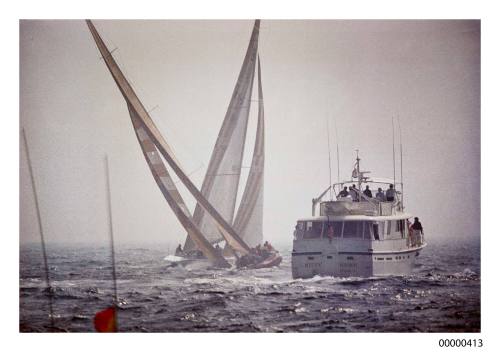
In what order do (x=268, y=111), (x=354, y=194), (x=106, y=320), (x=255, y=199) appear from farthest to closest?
(x=354, y=194)
(x=255, y=199)
(x=268, y=111)
(x=106, y=320)

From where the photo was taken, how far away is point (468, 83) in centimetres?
1186

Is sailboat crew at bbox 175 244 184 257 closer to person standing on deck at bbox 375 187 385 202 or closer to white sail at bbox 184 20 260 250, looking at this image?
white sail at bbox 184 20 260 250

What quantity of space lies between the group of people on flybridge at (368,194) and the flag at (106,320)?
10.3 ft

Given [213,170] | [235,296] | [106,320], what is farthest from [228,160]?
[106,320]

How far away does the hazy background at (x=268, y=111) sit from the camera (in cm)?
1184

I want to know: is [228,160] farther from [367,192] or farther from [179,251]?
[367,192]

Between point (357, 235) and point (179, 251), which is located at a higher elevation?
point (357, 235)

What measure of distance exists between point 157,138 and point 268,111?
1.40m

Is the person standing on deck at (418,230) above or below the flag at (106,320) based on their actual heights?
above

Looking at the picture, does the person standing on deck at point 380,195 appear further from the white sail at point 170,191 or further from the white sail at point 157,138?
the white sail at point 170,191

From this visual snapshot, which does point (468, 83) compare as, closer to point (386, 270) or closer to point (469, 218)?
point (469, 218)

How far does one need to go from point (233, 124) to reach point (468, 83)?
2.89m

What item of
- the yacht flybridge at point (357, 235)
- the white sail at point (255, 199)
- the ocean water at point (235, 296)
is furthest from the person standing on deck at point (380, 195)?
the white sail at point (255, 199)

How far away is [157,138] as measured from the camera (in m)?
12.2
